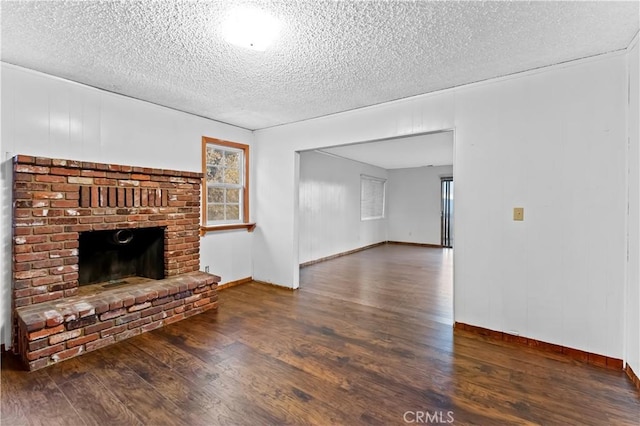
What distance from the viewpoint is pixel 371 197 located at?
8.77 meters

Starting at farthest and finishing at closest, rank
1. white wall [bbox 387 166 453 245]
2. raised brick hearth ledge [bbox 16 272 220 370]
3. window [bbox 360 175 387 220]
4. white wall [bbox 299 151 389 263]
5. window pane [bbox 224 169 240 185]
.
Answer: white wall [bbox 387 166 453 245], window [bbox 360 175 387 220], white wall [bbox 299 151 389 263], window pane [bbox 224 169 240 185], raised brick hearth ledge [bbox 16 272 220 370]

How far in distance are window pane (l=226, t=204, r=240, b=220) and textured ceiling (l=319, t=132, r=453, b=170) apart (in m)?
1.71

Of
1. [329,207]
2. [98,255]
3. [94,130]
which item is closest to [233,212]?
[98,255]

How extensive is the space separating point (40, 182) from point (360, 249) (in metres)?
6.59

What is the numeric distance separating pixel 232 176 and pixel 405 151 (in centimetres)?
368

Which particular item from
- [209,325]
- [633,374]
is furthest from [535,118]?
[209,325]

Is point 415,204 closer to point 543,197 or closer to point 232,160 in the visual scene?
point 232,160

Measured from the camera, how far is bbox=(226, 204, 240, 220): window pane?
456 cm

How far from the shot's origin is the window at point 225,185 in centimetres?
417

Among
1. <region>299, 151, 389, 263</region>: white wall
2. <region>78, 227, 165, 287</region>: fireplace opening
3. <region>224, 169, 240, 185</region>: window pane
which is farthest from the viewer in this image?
<region>299, 151, 389, 263</region>: white wall

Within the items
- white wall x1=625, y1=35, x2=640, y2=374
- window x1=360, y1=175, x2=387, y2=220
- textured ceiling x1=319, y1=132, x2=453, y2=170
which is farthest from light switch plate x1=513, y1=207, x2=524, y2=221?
window x1=360, y1=175, x2=387, y2=220

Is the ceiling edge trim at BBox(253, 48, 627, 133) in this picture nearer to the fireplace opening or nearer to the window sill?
the window sill

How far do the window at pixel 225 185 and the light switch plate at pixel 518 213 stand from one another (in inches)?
135

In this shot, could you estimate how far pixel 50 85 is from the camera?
2742 millimetres
